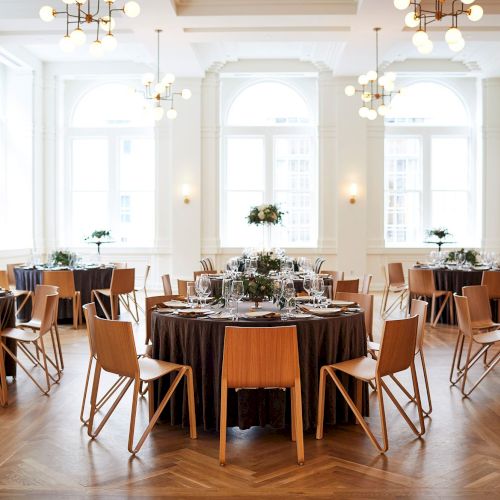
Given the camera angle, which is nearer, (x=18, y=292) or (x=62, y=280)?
(x=62, y=280)

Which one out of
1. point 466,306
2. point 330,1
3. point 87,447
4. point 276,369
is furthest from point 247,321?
point 330,1

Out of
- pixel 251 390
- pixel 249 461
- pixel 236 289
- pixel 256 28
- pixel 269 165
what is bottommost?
pixel 249 461

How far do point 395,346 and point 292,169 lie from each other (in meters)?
10.1

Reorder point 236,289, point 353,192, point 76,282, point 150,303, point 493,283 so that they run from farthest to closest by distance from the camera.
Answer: point 353,192, point 76,282, point 493,283, point 150,303, point 236,289

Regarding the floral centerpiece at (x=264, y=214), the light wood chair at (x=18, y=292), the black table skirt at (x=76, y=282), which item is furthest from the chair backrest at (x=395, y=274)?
the light wood chair at (x=18, y=292)

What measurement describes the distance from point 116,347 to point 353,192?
9936 mm

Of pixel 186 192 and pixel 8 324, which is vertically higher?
pixel 186 192

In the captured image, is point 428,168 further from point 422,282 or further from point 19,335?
point 19,335

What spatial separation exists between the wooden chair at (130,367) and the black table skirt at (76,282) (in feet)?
16.1

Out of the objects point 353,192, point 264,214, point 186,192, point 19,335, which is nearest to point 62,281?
point 19,335

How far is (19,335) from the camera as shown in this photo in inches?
216

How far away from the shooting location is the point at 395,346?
4004mm

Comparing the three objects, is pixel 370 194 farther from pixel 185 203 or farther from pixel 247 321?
pixel 247 321

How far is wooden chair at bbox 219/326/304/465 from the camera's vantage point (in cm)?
360
